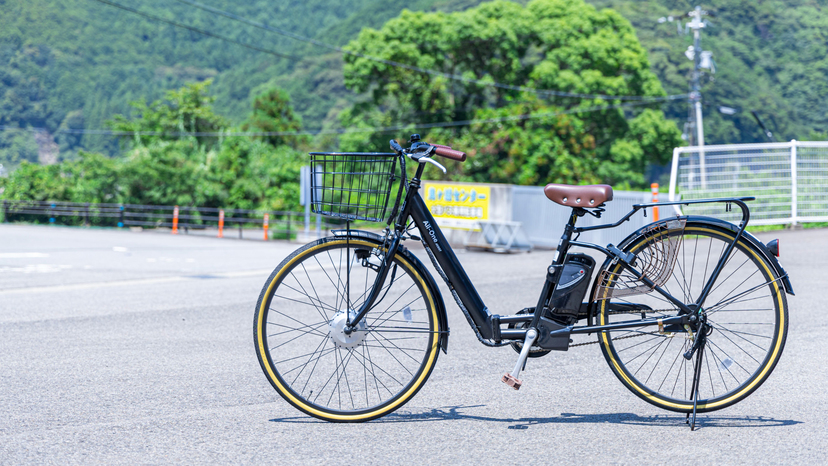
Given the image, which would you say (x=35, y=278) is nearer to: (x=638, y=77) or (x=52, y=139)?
(x=638, y=77)

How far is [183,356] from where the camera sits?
5.68m

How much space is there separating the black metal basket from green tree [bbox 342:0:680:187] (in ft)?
126

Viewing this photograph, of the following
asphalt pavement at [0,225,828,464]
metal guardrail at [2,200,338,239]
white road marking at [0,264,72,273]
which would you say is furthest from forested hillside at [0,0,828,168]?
asphalt pavement at [0,225,828,464]

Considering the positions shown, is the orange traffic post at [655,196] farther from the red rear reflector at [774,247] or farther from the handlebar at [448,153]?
the handlebar at [448,153]

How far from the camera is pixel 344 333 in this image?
13.2 feet

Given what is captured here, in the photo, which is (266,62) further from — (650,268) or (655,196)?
(650,268)

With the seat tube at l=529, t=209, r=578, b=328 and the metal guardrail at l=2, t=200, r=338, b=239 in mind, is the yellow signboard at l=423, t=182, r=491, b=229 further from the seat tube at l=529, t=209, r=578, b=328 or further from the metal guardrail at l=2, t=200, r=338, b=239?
the metal guardrail at l=2, t=200, r=338, b=239

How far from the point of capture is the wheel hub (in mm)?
4020

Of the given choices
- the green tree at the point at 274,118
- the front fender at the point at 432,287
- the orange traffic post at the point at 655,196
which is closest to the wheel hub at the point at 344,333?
the front fender at the point at 432,287

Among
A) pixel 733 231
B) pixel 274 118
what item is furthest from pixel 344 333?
pixel 274 118

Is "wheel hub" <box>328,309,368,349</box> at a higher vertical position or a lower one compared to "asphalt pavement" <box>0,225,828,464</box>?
higher

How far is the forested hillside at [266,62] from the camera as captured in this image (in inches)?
2726

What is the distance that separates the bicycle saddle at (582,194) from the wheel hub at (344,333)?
118cm

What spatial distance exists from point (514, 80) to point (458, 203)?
105 feet
